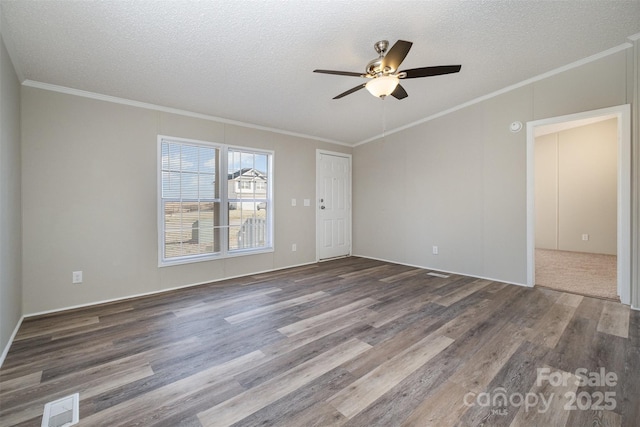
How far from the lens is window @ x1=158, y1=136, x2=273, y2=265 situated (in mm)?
3611

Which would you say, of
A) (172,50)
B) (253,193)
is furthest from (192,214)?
(172,50)

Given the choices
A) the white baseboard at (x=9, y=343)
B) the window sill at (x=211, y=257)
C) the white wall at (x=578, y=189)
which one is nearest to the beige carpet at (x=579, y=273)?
the white wall at (x=578, y=189)

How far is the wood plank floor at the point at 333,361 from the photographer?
1444mm

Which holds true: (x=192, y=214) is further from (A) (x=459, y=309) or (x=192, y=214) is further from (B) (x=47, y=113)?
(A) (x=459, y=309)

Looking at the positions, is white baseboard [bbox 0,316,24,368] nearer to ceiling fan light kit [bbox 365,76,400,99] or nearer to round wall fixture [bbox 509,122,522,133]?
ceiling fan light kit [bbox 365,76,400,99]

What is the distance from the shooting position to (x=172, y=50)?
7.79ft

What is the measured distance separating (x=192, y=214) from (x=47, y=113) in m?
1.81

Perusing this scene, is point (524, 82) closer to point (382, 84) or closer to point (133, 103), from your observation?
point (382, 84)

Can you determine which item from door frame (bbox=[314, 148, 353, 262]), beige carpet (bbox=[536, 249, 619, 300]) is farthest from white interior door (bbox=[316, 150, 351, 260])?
beige carpet (bbox=[536, 249, 619, 300])

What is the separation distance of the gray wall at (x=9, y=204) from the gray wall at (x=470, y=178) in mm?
4968

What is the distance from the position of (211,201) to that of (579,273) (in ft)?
18.9

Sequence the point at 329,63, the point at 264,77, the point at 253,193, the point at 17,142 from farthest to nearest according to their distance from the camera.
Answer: the point at 253,193
the point at 264,77
the point at 329,63
the point at 17,142

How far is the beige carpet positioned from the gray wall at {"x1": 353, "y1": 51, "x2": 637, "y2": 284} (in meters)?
0.61

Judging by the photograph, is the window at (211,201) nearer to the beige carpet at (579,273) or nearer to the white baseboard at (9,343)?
the white baseboard at (9,343)
